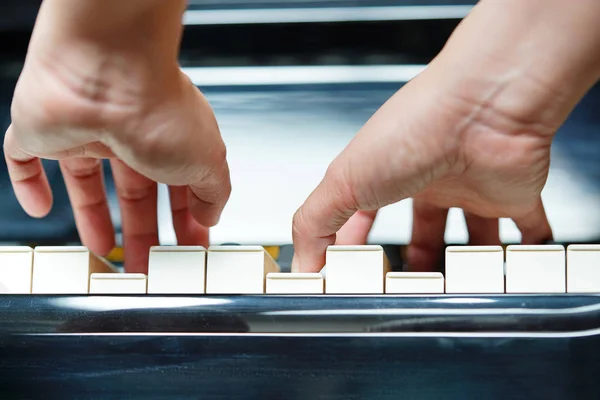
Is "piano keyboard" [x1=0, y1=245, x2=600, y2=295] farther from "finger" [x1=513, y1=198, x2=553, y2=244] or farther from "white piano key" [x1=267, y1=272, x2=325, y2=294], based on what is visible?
"finger" [x1=513, y1=198, x2=553, y2=244]

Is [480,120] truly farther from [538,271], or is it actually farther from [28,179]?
[28,179]

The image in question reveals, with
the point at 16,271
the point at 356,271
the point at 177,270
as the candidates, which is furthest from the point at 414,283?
the point at 16,271

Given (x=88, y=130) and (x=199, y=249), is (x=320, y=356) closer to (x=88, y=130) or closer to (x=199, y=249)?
(x=199, y=249)

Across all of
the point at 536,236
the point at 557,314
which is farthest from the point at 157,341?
the point at 536,236

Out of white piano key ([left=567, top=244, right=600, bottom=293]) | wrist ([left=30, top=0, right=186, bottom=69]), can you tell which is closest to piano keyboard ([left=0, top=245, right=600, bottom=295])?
white piano key ([left=567, top=244, right=600, bottom=293])

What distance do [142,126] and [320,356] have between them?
0.64ft

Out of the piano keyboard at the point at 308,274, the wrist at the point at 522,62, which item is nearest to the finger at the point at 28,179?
the piano keyboard at the point at 308,274

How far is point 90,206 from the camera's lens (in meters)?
0.67

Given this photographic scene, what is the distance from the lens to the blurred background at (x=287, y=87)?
700mm

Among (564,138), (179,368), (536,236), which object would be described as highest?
(564,138)

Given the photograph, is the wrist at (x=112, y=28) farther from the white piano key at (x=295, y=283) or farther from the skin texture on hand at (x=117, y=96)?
the white piano key at (x=295, y=283)

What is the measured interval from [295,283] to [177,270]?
8cm

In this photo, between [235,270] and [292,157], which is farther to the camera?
[292,157]

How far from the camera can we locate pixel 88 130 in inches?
18.6
